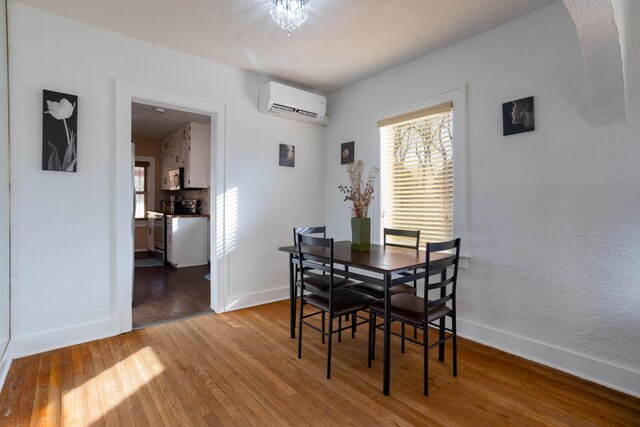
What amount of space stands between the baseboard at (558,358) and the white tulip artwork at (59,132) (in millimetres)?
3563

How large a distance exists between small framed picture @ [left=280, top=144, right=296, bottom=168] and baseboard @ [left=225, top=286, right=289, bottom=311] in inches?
60.7

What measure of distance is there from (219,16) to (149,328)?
9.01 feet

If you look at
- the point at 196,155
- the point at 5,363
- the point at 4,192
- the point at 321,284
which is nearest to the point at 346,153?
the point at 321,284

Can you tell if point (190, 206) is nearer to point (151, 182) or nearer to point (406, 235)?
point (151, 182)

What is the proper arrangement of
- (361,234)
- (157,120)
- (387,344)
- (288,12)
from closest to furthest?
(387,344), (288,12), (361,234), (157,120)

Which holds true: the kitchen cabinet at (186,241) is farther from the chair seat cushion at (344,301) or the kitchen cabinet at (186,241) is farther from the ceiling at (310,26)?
the chair seat cushion at (344,301)

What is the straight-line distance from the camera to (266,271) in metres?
3.79

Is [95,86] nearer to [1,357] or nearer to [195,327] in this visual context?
[1,357]

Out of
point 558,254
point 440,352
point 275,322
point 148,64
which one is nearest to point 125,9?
point 148,64

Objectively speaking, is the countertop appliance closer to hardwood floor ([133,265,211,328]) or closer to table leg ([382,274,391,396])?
hardwood floor ([133,265,211,328])

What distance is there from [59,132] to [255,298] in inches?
93.8

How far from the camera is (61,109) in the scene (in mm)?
2488

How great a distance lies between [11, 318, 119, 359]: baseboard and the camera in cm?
235

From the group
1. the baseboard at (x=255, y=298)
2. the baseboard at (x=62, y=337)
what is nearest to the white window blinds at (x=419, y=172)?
the baseboard at (x=255, y=298)
